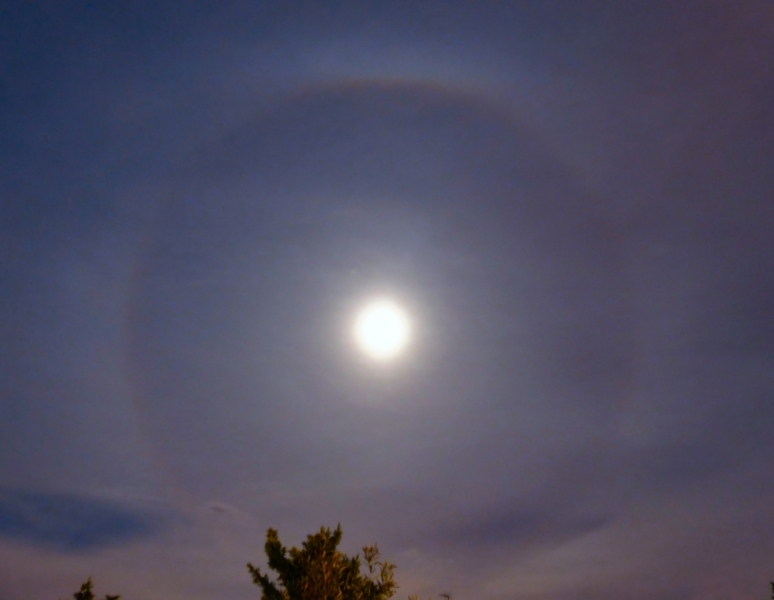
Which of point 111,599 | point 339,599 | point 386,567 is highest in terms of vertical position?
point 111,599

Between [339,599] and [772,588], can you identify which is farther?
[772,588]

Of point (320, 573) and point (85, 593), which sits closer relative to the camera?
point (320, 573)

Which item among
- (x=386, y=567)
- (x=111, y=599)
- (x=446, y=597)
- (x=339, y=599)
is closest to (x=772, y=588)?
(x=446, y=597)

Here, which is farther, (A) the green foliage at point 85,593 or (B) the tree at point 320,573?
(A) the green foliage at point 85,593

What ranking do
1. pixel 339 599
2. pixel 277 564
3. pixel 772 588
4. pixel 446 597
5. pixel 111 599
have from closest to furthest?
pixel 339 599 < pixel 277 564 < pixel 111 599 < pixel 446 597 < pixel 772 588

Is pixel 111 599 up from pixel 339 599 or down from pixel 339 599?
up

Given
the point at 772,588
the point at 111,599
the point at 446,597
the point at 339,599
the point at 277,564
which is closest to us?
the point at 339,599

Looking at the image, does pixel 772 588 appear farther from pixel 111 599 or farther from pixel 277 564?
pixel 111 599

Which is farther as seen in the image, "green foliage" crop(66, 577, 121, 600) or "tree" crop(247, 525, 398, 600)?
"green foliage" crop(66, 577, 121, 600)
